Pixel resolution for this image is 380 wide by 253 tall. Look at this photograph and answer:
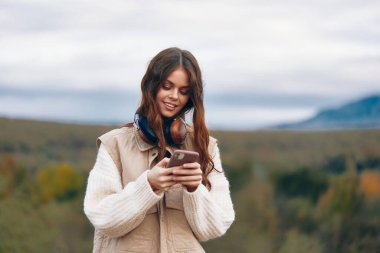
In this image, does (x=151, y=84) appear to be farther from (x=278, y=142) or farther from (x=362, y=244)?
(x=278, y=142)

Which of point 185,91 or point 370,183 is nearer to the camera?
point 185,91

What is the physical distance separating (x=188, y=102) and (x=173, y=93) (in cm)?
13

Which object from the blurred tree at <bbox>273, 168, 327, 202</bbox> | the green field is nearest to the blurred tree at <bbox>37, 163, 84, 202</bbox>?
the green field

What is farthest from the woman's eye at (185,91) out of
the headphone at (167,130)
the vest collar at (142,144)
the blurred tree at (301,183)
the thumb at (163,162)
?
the blurred tree at (301,183)

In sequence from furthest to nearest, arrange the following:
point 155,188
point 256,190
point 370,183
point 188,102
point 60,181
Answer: point 60,181 → point 370,183 → point 256,190 → point 188,102 → point 155,188

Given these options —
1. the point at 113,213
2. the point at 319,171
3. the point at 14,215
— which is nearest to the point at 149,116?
the point at 113,213

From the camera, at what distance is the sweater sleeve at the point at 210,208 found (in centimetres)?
408

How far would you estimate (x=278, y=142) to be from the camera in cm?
6531

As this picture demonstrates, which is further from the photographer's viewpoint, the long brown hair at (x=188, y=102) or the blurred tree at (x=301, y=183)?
the blurred tree at (x=301, y=183)

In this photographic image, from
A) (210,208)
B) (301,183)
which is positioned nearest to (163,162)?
(210,208)

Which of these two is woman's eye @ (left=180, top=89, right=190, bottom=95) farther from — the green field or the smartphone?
the green field

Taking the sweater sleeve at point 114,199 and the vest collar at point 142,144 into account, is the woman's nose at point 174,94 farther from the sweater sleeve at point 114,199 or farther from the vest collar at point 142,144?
the sweater sleeve at point 114,199

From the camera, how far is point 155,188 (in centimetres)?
402

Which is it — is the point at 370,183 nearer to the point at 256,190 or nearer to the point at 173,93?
the point at 256,190
